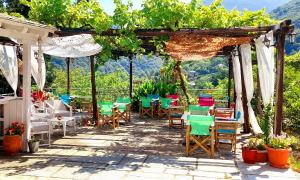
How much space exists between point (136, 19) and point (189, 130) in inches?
99.4

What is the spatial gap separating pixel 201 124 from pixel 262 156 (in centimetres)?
123

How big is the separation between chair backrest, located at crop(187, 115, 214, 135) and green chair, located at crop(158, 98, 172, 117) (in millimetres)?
5007

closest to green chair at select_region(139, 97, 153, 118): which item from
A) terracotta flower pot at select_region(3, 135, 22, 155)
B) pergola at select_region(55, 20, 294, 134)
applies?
pergola at select_region(55, 20, 294, 134)

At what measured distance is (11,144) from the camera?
6457 mm

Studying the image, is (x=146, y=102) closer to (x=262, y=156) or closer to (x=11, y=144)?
(x=11, y=144)

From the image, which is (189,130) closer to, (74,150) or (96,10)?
(74,150)

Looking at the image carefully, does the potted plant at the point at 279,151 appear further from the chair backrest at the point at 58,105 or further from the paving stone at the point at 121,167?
the chair backrest at the point at 58,105

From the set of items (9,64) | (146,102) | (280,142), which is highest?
(9,64)

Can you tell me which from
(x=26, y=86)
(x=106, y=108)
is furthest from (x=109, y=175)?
(x=106, y=108)

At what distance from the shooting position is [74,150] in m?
6.89

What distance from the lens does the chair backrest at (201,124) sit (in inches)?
255

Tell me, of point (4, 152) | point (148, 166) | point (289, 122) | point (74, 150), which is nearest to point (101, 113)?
point (74, 150)

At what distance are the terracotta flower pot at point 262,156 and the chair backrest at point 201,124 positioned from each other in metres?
0.97

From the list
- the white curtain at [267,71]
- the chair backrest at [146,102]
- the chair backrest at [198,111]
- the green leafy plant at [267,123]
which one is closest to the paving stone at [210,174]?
the green leafy plant at [267,123]
